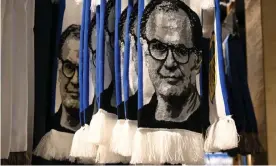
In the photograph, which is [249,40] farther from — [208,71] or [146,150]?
[146,150]

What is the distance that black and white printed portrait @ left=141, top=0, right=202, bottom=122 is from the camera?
87 cm

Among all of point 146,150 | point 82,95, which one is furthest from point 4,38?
point 146,150

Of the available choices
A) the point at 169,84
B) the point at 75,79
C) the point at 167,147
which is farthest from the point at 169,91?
the point at 75,79

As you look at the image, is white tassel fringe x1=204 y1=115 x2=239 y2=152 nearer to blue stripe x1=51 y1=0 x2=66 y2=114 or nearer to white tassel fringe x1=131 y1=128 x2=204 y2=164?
white tassel fringe x1=131 y1=128 x2=204 y2=164

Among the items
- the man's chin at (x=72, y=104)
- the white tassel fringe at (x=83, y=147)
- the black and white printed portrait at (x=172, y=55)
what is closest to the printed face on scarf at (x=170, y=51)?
the black and white printed portrait at (x=172, y=55)

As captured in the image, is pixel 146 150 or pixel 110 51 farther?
pixel 110 51

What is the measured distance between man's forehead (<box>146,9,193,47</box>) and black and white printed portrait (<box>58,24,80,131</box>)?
31cm

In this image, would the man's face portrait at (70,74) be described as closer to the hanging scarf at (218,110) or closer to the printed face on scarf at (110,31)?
the printed face on scarf at (110,31)

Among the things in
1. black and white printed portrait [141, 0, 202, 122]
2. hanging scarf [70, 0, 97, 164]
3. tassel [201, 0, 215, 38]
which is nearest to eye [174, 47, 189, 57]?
black and white printed portrait [141, 0, 202, 122]

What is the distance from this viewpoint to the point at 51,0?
1194 mm

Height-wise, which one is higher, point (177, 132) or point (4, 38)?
point (4, 38)

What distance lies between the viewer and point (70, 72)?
1.13m

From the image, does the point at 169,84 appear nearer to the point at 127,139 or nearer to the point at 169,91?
the point at 169,91

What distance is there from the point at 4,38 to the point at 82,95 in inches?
8.4
